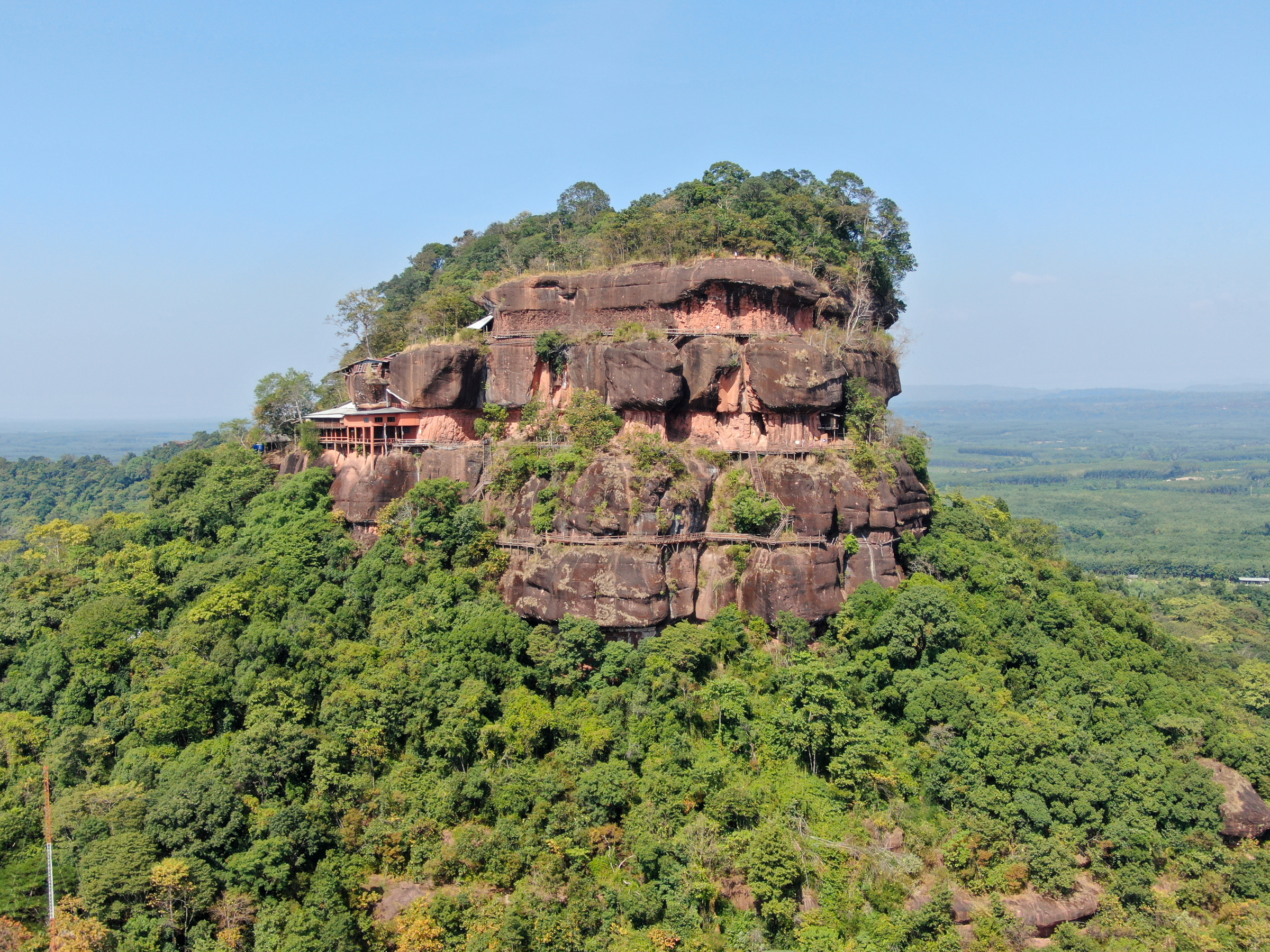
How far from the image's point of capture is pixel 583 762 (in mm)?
22656

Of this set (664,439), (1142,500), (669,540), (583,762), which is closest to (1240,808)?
(669,540)

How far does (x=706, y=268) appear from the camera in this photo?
95.8 feet

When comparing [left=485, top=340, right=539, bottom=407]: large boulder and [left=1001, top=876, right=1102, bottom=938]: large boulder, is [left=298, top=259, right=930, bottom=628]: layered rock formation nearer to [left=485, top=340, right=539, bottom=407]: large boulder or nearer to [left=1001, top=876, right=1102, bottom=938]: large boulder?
[left=485, top=340, right=539, bottom=407]: large boulder

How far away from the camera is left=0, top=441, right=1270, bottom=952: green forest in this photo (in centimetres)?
1997

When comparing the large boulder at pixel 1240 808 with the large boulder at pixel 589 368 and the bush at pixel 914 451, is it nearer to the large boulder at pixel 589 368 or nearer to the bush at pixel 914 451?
the bush at pixel 914 451

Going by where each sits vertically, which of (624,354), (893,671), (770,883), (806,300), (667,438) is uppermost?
(806,300)

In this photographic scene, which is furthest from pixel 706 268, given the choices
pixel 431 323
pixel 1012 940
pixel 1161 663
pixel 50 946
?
pixel 50 946

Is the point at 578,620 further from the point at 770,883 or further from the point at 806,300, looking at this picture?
the point at 806,300

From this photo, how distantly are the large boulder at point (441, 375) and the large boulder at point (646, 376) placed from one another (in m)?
4.92

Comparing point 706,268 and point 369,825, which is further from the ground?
point 706,268

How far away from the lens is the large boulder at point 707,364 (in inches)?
1126

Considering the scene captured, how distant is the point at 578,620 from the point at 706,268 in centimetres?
1183

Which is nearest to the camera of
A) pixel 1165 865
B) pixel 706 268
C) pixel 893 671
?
pixel 1165 865

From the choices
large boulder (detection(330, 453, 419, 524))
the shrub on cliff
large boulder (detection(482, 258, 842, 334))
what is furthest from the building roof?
the shrub on cliff
